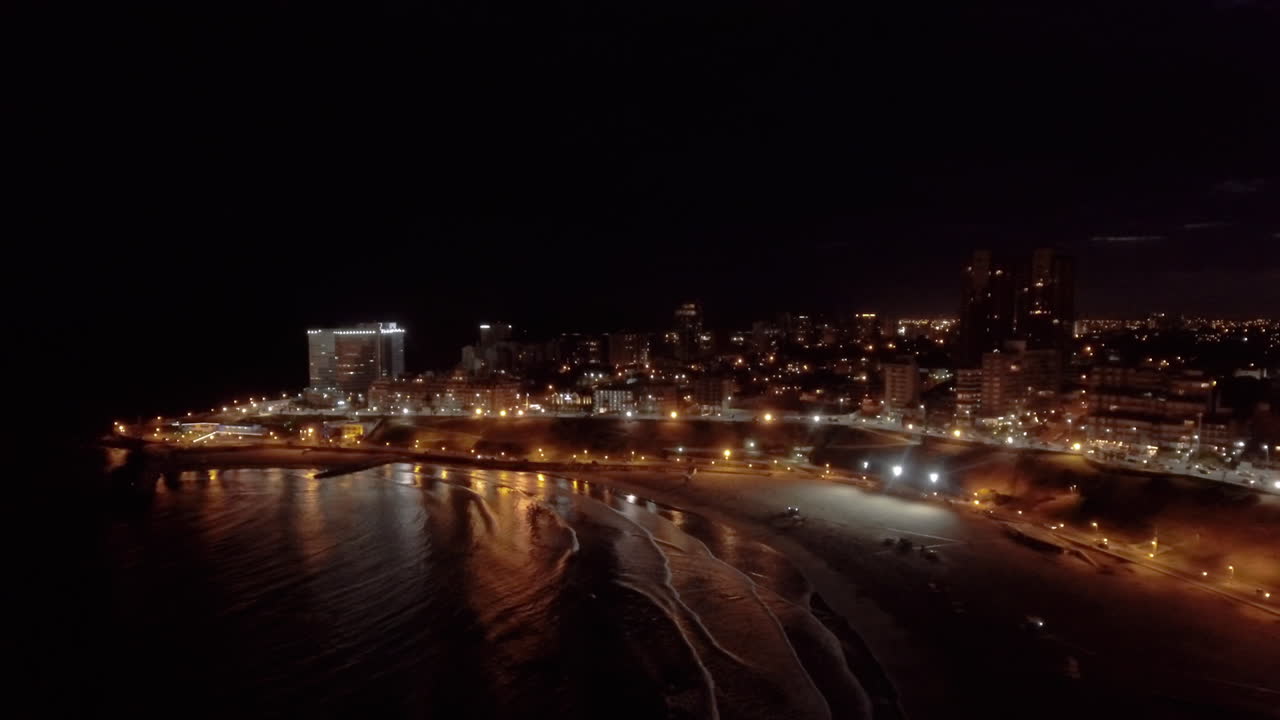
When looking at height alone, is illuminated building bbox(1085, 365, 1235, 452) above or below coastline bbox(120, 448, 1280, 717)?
above

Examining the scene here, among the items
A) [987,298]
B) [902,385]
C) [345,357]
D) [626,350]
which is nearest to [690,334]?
[626,350]

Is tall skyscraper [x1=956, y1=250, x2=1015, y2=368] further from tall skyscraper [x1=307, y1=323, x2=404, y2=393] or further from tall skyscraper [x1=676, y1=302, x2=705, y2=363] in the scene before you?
tall skyscraper [x1=307, y1=323, x2=404, y2=393]

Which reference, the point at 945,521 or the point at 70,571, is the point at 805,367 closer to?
the point at 945,521

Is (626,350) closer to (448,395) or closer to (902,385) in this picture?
(448,395)

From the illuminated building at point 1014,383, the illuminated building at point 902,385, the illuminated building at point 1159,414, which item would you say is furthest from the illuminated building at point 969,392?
the illuminated building at point 1159,414

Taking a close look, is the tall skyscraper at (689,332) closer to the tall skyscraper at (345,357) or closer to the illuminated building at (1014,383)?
the tall skyscraper at (345,357)

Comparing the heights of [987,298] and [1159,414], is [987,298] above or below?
above

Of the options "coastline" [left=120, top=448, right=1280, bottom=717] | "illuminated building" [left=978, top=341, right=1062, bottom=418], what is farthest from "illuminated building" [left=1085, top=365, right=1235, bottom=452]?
"coastline" [left=120, top=448, right=1280, bottom=717]

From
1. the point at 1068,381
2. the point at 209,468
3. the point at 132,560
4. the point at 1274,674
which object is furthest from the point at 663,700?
the point at 1068,381

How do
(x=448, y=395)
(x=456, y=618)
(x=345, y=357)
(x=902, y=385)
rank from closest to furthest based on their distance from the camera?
(x=456, y=618), (x=902, y=385), (x=448, y=395), (x=345, y=357)
